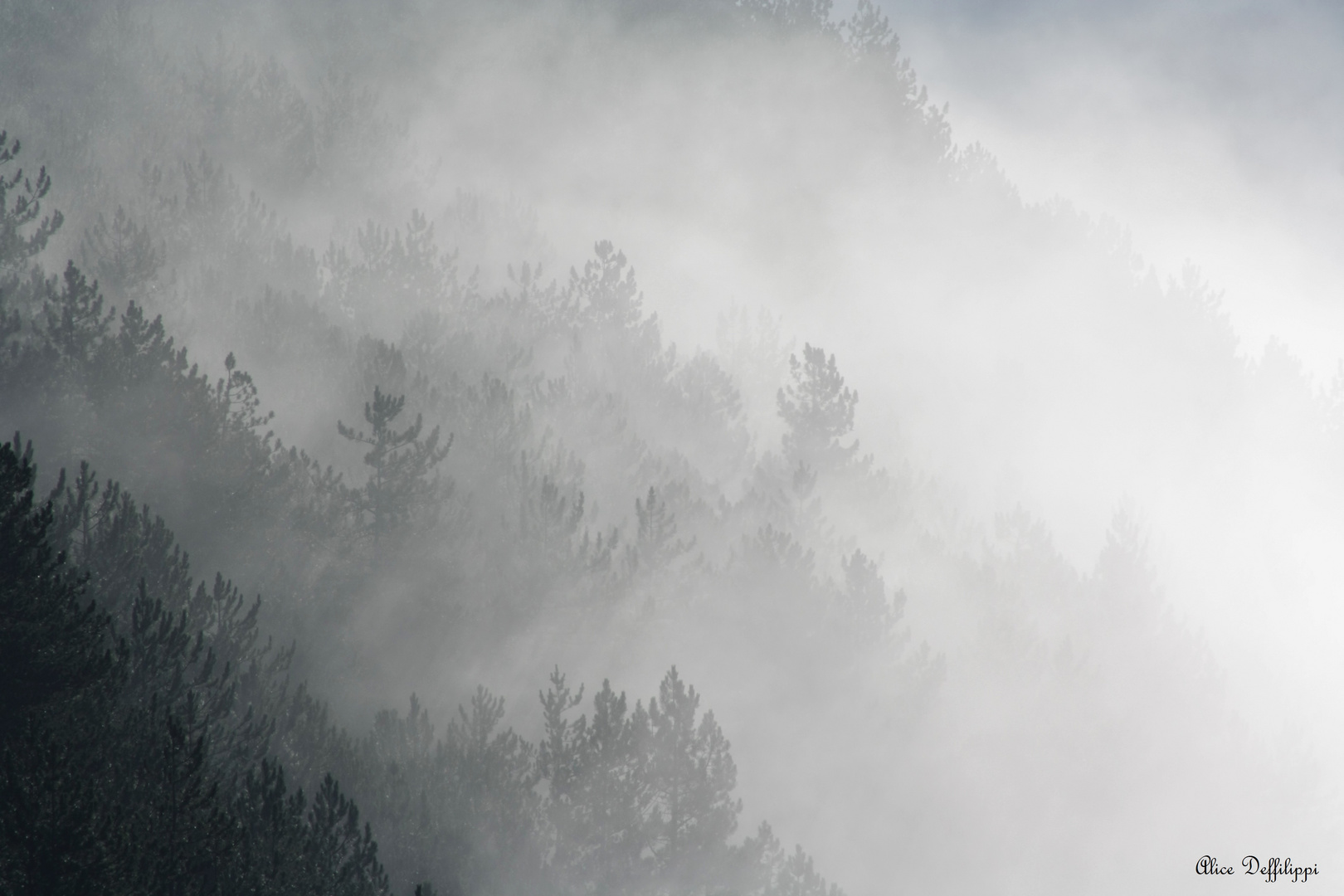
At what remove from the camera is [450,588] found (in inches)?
766

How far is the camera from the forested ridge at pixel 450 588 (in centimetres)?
1121

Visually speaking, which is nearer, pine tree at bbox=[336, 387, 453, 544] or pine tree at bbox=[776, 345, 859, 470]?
pine tree at bbox=[336, 387, 453, 544]

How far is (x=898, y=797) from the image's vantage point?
21.9 meters

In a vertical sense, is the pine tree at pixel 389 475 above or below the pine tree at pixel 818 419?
below

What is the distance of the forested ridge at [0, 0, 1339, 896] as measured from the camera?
1121 cm
